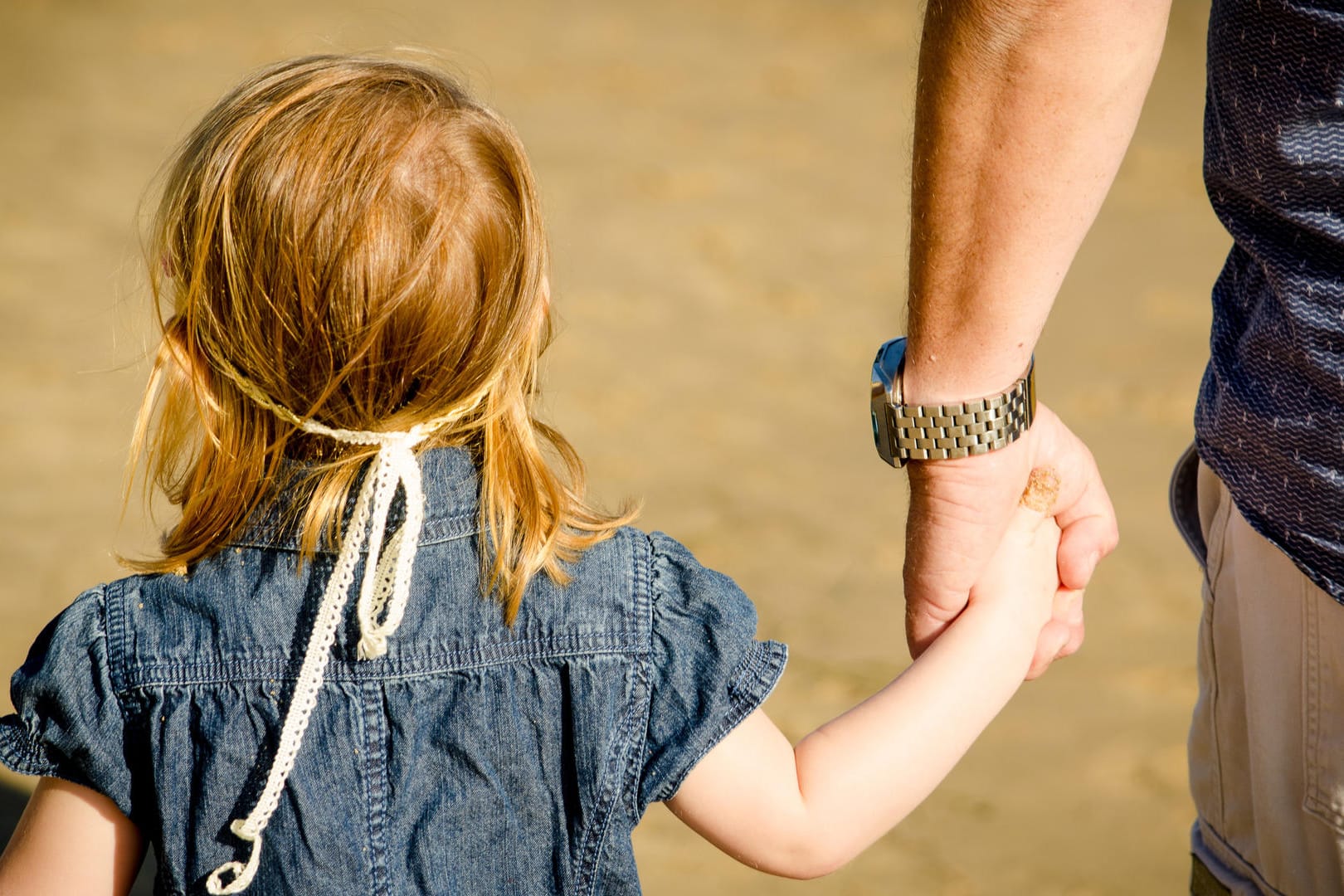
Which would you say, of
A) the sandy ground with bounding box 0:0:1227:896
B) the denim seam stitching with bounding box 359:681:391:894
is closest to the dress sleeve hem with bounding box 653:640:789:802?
the denim seam stitching with bounding box 359:681:391:894

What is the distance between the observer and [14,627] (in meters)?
3.54

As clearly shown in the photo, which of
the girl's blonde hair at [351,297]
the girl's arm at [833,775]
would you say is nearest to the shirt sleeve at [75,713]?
the girl's blonde hair at [351,297]

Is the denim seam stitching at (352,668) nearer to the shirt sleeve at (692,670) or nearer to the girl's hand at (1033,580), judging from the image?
the shirt sleeve at (692,670)

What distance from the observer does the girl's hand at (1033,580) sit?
5.84 feet

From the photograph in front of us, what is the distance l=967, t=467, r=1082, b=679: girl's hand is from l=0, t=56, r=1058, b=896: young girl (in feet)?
1.34

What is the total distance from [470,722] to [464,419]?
0.37 m

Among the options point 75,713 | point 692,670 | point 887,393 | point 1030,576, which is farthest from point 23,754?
point 1030,576

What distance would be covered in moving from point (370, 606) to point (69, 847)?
1.65 ft

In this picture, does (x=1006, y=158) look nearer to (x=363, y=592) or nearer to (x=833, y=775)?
(x=833, y=775)

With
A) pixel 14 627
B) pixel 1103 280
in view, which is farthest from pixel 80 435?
pixel 1103 280

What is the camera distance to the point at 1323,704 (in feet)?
4.67

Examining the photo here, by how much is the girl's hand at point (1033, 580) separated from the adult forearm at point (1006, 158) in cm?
25

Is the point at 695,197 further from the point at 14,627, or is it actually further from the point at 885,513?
the point at 14,627

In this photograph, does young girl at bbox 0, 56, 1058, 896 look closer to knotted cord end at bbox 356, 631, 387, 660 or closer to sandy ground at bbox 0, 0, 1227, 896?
knotted cord end at bbox 356, 631, 387, 660
